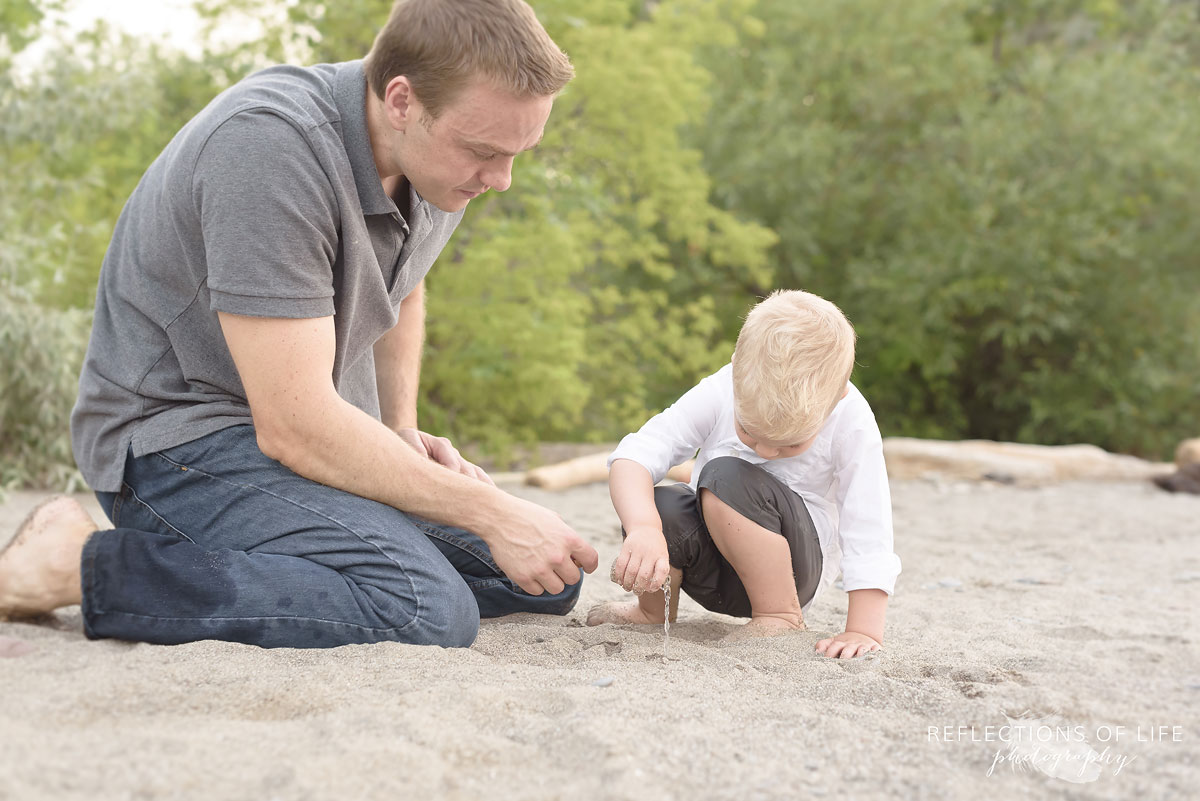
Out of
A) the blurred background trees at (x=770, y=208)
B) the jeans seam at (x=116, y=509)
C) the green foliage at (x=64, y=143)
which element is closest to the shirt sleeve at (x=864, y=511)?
the jeans seam at (x=116, y=509)

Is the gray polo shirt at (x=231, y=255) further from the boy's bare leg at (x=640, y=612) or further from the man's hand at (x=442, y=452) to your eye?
the boy's bare leg at (x=640, y=612)

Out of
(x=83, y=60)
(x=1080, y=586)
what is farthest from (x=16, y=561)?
(x=83, y=60)

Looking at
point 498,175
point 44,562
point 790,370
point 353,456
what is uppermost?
point 498,175

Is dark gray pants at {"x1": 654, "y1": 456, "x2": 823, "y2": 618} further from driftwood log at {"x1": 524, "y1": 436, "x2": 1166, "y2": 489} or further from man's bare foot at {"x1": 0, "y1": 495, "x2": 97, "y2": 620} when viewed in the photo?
driftwood log at {"x1": 524, "y1": 436, "x2": 1166, "y2": 489}

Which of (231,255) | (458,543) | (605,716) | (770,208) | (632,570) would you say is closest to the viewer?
(605,716)

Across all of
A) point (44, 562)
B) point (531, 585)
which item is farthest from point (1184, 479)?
point (44, 562)

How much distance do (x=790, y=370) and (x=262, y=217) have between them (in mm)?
1189

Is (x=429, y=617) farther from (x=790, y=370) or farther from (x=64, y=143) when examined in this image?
(x=64, y=143)

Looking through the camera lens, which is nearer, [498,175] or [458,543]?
[498,175]

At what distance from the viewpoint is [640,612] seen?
112 inches

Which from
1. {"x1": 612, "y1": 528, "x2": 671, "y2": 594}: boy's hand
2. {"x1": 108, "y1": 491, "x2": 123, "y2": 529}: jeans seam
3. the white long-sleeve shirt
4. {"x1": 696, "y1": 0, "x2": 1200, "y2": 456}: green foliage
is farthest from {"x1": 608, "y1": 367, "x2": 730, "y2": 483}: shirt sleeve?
{"x1": 696, "y1": 0, "x2": 1200, "y2": 456}: green foliage

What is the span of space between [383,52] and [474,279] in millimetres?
4526

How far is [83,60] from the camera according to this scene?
19.2 feet

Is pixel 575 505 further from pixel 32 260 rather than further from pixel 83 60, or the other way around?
pixel 83 60
